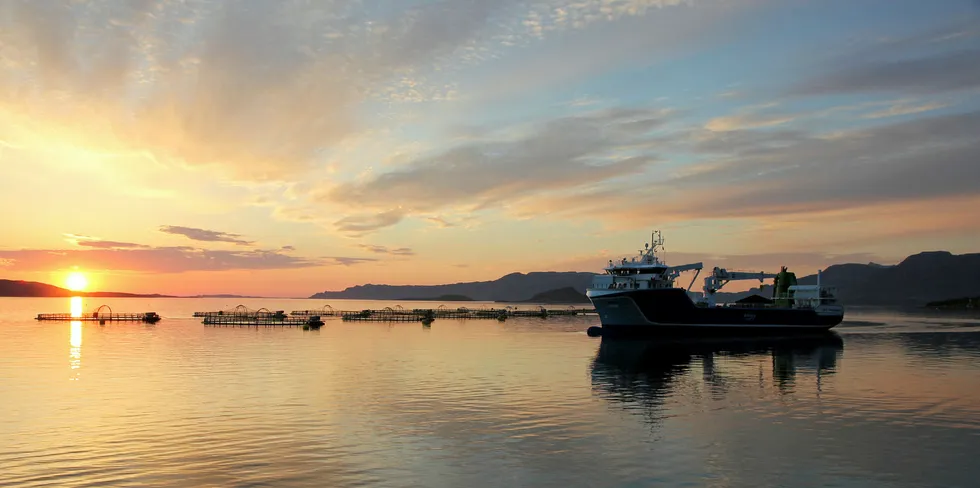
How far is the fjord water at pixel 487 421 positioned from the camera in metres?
22.8

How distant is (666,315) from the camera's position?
86125mm

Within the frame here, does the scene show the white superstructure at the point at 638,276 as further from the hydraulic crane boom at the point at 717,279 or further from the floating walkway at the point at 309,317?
the floating walkway at the point at 309,317

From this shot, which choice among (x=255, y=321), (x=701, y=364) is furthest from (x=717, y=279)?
(x=255, y=321)

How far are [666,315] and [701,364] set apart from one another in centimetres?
2695

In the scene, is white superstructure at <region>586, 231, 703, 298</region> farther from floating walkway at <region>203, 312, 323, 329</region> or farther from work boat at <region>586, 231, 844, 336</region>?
floating walkway at <region>203, 312, 323, 329</region>

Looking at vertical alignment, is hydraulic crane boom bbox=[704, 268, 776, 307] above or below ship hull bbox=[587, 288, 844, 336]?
above

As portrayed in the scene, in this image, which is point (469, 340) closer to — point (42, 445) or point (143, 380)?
point (143, 380)

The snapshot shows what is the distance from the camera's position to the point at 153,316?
140 m

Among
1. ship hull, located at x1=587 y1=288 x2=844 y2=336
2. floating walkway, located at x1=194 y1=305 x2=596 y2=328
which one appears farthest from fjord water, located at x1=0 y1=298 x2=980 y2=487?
floating walkway, located at x1=194 y1=305 x2=596 y2=328

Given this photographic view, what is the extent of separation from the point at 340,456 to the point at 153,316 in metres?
134

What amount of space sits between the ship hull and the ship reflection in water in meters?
1.53

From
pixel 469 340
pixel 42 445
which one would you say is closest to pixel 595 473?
pixel 42 445

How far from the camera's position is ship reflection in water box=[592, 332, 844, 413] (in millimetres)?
43906

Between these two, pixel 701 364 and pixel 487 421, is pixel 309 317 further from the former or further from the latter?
pixel 487 421
